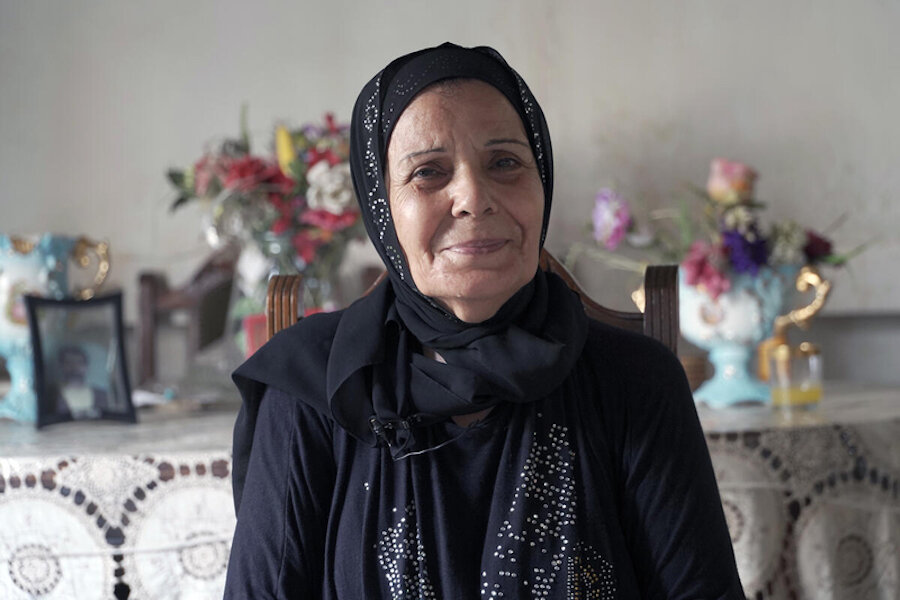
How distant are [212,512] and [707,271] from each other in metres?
0.98

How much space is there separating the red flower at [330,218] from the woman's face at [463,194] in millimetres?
798

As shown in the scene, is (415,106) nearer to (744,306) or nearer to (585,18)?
(744,306)

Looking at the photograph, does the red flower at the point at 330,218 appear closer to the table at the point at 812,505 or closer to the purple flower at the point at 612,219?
the purple flower at the point at 612,219

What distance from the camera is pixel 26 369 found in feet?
5.53

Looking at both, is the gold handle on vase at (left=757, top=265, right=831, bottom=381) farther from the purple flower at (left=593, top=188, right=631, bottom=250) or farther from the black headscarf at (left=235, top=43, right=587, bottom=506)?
the black headscarf at (left=235, top=43, right=587, bottom=506)

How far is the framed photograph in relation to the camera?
1621 millimetres

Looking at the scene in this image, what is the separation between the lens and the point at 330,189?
174 cm

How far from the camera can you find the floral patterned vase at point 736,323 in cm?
171

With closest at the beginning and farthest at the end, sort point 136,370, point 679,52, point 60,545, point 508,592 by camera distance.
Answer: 1. point 508,592
2. point 60,545
3. point 679,52
4. point 136,370

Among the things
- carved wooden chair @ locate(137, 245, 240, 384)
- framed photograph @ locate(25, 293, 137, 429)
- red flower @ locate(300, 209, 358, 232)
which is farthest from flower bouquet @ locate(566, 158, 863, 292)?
carved wooden chair @ locate(137, 245, 240, 384)

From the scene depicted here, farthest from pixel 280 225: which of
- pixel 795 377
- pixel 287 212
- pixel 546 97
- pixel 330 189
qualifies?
pixel 546 97

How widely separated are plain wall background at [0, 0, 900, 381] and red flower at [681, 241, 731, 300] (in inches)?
34.9

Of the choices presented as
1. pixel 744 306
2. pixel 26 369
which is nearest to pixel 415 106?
pixel 744 306

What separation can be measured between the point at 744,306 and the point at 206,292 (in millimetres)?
1625
